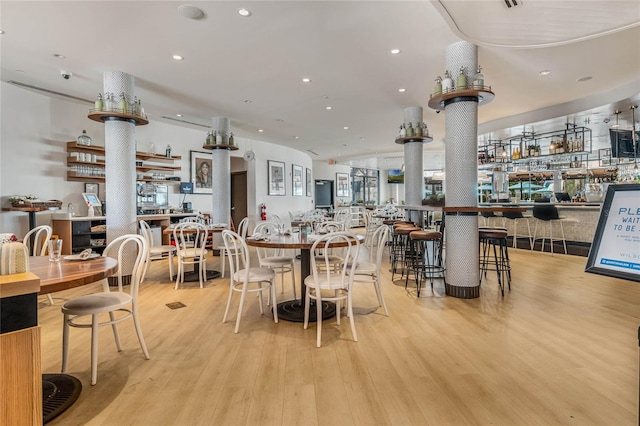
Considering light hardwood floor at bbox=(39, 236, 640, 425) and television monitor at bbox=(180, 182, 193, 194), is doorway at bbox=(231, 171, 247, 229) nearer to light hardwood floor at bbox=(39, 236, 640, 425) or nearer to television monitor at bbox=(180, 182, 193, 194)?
television monitor at bbox=(180, 182, 193, 194)

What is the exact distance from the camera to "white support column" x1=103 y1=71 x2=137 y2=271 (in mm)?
5262

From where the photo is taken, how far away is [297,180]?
13070mm

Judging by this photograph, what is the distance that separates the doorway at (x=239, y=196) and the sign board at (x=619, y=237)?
1015 cm

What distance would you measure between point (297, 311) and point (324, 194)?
13.4 m

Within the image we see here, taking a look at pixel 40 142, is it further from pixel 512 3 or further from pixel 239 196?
pixel 512 3

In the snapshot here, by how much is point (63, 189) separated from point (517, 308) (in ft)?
25.6

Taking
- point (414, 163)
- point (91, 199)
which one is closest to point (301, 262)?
point (414, 163)

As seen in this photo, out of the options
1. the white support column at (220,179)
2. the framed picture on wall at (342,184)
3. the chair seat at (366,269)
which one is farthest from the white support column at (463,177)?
the framed picture on wall at (342,184)

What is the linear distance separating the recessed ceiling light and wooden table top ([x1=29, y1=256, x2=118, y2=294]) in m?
2.61

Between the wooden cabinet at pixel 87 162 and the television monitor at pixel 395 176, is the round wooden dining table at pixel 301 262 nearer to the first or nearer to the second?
the wooden cabinet at pixel 87 162

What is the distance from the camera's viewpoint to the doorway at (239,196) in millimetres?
11297

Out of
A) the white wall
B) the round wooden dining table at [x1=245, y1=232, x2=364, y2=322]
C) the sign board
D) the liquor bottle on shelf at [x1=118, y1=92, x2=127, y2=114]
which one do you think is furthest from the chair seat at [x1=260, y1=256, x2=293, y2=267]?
the white wall

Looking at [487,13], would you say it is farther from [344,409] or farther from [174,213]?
[174,213]

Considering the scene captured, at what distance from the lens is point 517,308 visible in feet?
12.8
